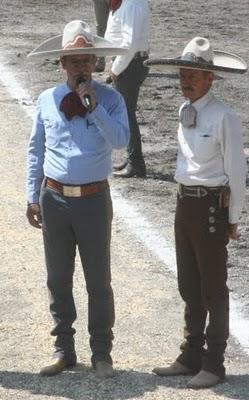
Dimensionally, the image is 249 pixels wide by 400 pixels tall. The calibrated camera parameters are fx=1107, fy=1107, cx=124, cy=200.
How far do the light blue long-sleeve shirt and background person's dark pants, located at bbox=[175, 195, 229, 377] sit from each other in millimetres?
517

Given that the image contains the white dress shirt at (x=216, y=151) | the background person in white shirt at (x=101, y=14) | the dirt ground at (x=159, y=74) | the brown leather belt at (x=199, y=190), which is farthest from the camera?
the background person in white shirt at (x=101, y=14)

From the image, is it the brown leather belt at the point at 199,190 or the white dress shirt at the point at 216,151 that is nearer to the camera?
the white dress shirt at the point at 216,151

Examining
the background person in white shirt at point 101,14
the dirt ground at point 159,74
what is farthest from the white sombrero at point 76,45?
the background person in white shirt at point 101,14

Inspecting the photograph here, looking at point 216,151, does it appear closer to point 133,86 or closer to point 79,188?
point 79,188

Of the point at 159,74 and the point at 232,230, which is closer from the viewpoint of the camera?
the point at 232,230

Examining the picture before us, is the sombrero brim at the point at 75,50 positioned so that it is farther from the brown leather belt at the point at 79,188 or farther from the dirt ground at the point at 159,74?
the dirt ground at the point at 159,74

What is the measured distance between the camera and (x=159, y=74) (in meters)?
A: 16.1

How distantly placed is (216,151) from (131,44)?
4270 millimetres

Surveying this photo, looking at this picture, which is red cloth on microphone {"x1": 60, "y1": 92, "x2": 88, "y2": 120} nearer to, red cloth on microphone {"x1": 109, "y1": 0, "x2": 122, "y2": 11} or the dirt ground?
the dirt ground

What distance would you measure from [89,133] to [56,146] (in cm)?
23

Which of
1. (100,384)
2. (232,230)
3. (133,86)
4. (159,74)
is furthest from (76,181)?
(159,74)

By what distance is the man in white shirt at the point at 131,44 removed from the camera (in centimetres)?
1025

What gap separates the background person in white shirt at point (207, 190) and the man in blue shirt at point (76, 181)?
0.40 m

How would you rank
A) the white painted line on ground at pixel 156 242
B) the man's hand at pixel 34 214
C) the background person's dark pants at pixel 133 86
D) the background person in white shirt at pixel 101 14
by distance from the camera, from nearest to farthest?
the man's hand at pixel 34 214 → the white painted line on ground at pixel 156 242 → the background person's dark pants at pixel 133 86 → the background person in white shirt at pixel 101 14
